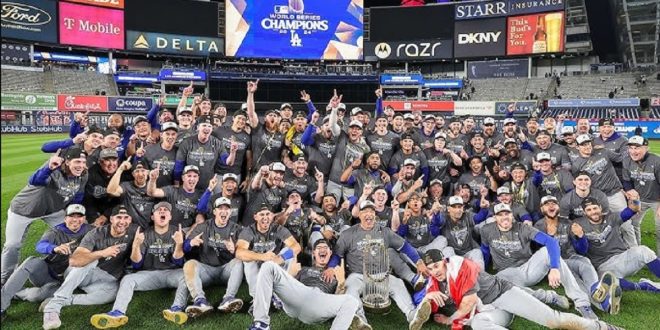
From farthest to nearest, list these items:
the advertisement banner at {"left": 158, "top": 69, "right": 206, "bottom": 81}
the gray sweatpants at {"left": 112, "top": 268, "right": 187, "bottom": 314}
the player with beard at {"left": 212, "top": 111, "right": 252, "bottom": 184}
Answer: the advertisement banner at {"left": 158, "top": 69, "right": 206, "bottom": 81} → the player with beard at {"left": 212, "top": 111, "right": 252, "bottom": 184} → the gray sweatpants at {"left": 112, "top": 268, "right": 187, "bottom": 314}

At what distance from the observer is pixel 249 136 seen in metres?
9.35

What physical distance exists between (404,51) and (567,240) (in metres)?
43.9

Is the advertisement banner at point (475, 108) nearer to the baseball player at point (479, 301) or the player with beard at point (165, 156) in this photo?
the player with beard at point (165, 156)

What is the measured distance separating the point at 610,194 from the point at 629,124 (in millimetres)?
27802

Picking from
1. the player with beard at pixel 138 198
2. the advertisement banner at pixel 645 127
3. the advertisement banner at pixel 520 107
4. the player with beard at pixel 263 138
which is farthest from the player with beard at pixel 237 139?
the advertisement banner at pixel 520 107

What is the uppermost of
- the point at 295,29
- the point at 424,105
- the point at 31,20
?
the point at 295,29

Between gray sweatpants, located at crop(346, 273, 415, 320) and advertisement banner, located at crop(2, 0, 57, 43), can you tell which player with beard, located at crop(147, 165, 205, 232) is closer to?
gray sweatpants, located at crop(346, 273, 415, 320)

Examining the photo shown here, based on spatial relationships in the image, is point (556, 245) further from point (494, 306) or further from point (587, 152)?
point (587, 152)

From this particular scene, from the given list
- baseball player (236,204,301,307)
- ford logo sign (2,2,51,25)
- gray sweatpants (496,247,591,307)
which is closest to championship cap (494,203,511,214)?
gray sweatpants (496,247,591,307)

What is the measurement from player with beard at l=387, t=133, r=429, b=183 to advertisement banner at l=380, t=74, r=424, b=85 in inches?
1519

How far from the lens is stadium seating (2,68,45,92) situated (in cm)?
3878

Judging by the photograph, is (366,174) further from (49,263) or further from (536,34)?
(536,34)

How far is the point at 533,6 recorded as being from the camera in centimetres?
4559

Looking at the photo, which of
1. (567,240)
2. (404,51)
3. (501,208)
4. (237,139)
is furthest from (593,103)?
(237,139)
